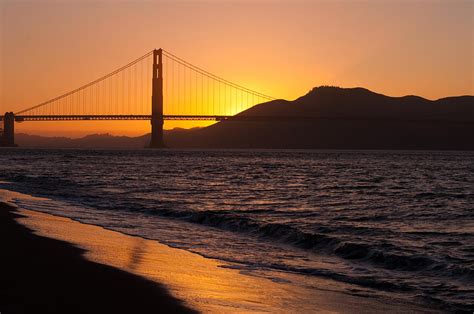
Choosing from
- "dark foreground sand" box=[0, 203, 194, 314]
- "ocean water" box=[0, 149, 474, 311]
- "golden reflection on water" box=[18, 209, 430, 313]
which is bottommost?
"ocean water" box=[0, 149, 474, 311]

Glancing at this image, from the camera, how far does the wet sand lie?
6.59 meters

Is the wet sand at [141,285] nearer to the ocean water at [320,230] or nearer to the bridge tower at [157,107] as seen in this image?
the ocean water at [320,230]

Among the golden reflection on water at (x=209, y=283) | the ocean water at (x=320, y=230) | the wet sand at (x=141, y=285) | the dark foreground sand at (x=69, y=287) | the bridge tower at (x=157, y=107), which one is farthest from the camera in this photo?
the bridge tower at (x=157, y=107)

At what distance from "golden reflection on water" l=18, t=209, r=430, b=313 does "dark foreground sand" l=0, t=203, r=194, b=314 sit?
0.90 feet

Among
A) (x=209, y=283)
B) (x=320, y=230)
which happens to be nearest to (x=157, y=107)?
(x=320, y=230)

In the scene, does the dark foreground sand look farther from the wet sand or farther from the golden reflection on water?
the golden reflection on water

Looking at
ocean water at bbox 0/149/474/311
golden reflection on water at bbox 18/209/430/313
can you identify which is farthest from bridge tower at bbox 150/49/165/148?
golden reflection on water at bbox 18/209/430/313

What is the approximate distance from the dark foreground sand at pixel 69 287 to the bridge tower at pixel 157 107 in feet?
317

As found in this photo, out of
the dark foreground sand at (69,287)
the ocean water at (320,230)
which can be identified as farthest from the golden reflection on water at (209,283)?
the ocean water at (320,230)

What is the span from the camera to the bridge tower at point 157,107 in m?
106

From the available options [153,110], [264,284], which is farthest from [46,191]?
[153,110]

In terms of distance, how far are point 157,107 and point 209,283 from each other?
3889 inches

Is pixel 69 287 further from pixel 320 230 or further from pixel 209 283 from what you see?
pixel 320 230

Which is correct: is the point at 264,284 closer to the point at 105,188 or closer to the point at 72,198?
the point at 72,198
